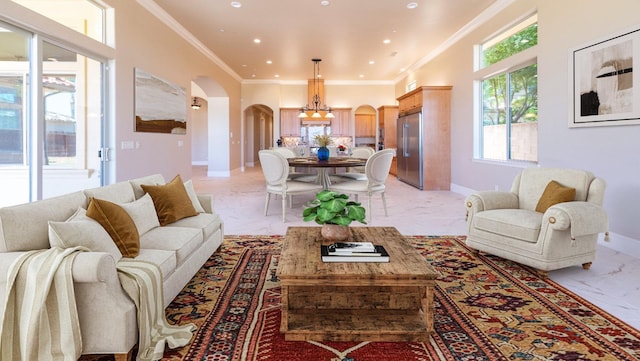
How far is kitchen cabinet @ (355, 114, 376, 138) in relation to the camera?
1374 centimetres

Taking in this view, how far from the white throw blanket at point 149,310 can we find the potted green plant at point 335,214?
3.09 feet

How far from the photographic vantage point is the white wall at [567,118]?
Answer: 3607mm

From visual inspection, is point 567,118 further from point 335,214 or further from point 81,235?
point 81,235

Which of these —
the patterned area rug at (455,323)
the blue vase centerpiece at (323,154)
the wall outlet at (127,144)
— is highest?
the wall outlet at (127,144)

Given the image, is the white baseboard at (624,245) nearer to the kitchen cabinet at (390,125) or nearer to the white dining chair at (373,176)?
the white dining chair at (373,176)

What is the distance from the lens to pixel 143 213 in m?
2.67

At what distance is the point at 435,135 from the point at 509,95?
2192 mm

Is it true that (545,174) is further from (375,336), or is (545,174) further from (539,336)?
(375,336)

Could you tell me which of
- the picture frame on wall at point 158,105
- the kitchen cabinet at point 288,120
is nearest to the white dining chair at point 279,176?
the picture frame on wall at point 158,105

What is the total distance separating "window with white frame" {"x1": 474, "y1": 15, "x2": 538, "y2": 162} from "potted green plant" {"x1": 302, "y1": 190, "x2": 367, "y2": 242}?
415cm

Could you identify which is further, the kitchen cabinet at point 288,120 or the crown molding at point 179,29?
the kitchen cabinet at point 288,120

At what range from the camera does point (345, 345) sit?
1.92 metres

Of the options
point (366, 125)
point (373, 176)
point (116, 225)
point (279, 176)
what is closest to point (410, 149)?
point (373, 176)

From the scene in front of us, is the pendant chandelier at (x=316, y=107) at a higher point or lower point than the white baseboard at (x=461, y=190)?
higher
